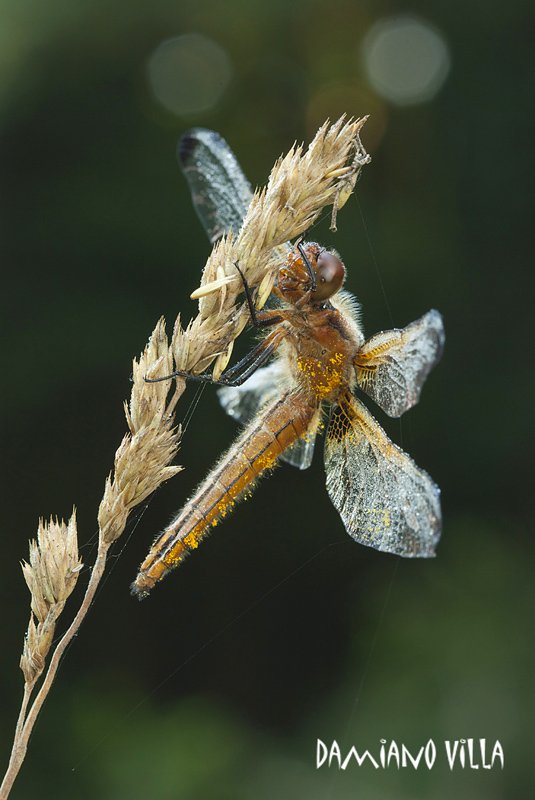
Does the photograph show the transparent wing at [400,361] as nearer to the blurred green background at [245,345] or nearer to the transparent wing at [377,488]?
the transparent wing at [377,488]

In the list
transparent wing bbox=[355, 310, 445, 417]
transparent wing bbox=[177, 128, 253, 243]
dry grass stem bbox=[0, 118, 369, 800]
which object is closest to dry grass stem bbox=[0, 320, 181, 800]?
dry grass stem bbox=[0, 118, 369, 800]

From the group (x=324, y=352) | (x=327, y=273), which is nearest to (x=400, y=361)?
(x=324, y=352)

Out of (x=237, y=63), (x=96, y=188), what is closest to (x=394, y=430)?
(x=96, y=188)

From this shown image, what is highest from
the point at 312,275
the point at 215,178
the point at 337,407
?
the point at 215,178

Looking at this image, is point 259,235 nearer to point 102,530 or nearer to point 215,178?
point 102,530

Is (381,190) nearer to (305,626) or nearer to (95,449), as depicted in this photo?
(95,449)

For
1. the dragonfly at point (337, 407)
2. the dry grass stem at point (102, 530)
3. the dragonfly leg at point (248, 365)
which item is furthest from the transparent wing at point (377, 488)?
the dry grass stem at point (102, 530)

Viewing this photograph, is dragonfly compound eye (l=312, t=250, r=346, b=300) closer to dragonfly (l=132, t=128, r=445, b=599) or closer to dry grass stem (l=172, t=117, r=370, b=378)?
dragonfly (l=132, t=128, r=445, b=599)
